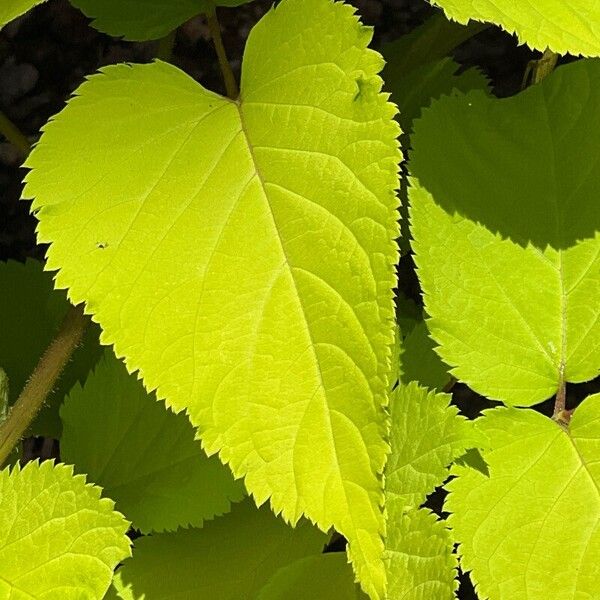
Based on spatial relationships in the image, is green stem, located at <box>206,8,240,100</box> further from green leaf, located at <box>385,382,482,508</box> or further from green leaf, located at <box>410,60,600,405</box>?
green leaf, located at <box>385,382,482,508</box>

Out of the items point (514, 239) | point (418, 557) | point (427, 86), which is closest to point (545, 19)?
point (514, 239)

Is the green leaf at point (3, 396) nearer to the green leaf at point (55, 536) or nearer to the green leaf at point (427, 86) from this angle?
the green leaf at point (55, 536)

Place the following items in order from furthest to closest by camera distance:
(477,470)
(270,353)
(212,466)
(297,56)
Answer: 1. (212,466)
2. (477,470)
3. (297,56)
4. (270,353)

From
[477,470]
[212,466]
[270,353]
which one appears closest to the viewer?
[270,353]

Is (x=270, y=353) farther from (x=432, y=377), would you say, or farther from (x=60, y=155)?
(x=432, y=377)


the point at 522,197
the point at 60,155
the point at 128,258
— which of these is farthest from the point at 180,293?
the point at 522,197

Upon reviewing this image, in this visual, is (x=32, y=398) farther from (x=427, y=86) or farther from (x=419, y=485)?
(x=427, y=86)

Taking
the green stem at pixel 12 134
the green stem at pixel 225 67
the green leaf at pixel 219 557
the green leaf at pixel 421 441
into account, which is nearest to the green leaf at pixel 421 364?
the green leaf at pixel 421 441
